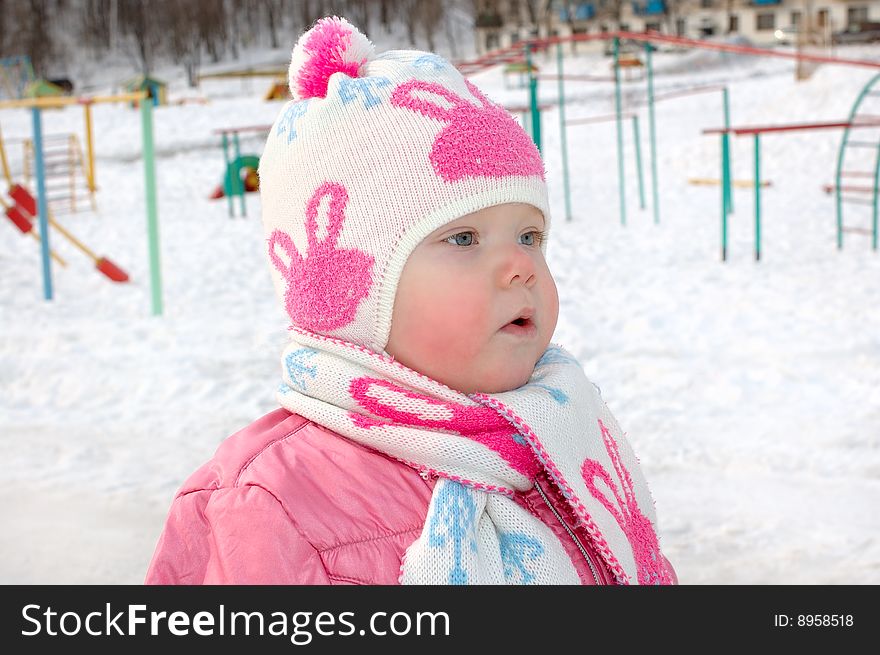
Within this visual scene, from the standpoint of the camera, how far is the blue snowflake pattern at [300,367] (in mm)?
1354

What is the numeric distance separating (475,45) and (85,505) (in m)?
41.9

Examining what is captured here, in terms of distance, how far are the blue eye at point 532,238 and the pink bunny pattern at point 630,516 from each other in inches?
10.2

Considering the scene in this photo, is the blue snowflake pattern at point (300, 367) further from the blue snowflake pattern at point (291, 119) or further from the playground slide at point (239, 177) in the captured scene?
the playground slide at point (239, 177)

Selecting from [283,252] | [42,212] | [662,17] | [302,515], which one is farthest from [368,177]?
[662,17]

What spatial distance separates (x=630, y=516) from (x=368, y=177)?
557 mm

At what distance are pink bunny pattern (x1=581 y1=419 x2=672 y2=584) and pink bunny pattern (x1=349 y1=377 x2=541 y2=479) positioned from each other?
0.35 ft

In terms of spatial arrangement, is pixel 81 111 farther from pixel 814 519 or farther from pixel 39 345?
pixel 814 519

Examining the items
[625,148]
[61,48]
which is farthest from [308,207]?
[61,48]

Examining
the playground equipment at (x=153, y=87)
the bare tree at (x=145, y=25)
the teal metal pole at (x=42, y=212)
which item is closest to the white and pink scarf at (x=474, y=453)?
the teal metal pole at (x=42, y=212)

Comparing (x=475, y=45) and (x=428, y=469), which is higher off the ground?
(x=475, y=45)

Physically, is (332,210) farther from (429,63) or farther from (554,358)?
(554,358)

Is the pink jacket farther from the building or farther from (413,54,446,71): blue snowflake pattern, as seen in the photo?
the building

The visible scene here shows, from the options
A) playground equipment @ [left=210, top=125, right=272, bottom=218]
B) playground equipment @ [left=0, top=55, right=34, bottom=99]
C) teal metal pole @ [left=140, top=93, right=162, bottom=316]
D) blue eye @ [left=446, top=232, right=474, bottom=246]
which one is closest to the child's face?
blue eye @ [left=446, top=232, right=474, bottom=246]

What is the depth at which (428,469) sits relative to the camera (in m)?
1.28
